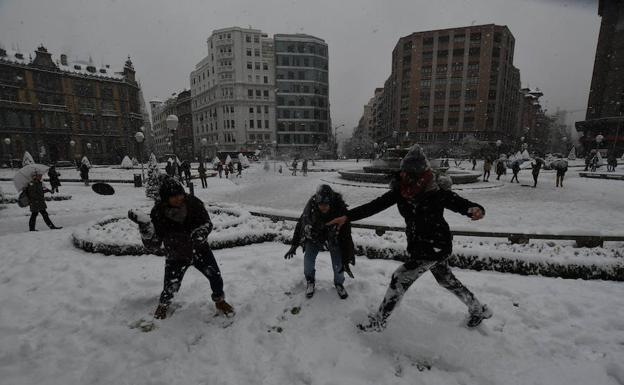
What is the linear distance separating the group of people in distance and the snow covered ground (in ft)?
0.99

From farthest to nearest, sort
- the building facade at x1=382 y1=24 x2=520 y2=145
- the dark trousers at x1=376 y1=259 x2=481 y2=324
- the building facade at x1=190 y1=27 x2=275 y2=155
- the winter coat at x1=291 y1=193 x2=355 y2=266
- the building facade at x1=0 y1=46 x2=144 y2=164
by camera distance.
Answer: the building facade at x1=190 y1=27 x2=275 y2=155
the building facade at x1=382 y1=24 x2=520 y2=145
the building facade at x1=0 y1=46 x2=144 y2=164
the winter coat at x1=291 y1=193 x2=355 y2=266
the dark trousers at x1=376 y1=259 x2=481 y2=324

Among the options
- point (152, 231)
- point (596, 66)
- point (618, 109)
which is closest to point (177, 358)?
point (152, 231)

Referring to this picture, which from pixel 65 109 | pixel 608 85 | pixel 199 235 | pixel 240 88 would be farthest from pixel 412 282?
pixel 608 85

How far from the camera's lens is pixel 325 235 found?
12.2 feet

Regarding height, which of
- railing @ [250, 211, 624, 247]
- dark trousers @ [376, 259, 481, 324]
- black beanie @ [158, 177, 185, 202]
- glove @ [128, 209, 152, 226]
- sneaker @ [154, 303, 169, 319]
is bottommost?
sneaker @ [154, 303, 169, 319]

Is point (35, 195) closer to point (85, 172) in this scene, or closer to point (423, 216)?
point (423, 216)

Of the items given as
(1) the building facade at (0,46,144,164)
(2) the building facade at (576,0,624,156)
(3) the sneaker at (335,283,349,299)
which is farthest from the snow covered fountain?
(2) the building facade at (576,0,624,156)

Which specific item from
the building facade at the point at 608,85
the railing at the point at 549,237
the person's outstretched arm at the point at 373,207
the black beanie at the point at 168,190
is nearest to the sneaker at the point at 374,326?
the person's outstretched arm at the point at 373,207

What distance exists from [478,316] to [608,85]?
7748cm

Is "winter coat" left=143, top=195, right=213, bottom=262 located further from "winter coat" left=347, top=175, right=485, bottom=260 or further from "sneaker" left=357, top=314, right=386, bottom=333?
"winter coat" left=347, top=175, right=485, bottom=260

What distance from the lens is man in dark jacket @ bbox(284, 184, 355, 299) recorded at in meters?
3.59

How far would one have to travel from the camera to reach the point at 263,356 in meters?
2.90

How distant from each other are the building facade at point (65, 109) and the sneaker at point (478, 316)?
53331mm

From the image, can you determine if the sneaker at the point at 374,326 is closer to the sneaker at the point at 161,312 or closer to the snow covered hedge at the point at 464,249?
the snow covered hedge at the point at 464,249
